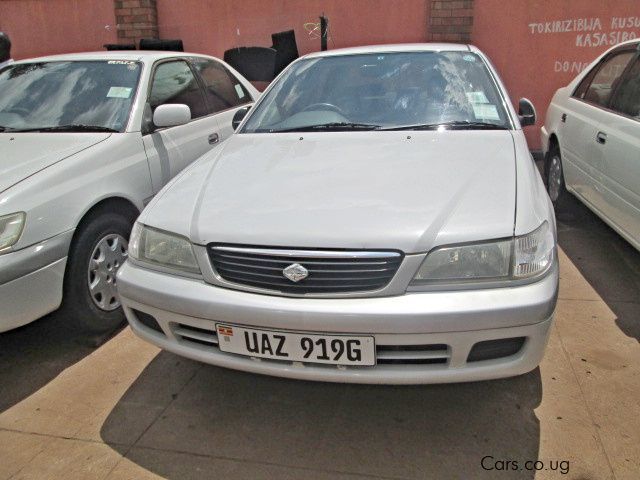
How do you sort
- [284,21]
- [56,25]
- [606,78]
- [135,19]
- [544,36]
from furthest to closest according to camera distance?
[56,25], [135,19], [284,21], [544,36], [606,78]

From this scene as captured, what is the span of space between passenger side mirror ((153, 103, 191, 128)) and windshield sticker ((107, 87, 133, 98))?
0.76ft

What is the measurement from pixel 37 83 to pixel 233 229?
8.14ft

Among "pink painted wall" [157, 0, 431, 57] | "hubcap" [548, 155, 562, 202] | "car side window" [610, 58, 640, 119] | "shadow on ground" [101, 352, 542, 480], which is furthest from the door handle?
"pink painted wall" [157, 0, 431, 57]

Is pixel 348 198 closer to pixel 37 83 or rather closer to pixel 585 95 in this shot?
pixel 37 83

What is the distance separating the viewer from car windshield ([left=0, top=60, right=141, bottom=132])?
3424mm

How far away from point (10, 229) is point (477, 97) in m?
2.47

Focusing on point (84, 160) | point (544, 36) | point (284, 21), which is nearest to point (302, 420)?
point (84, 160)

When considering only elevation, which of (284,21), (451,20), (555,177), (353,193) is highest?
(284,21)

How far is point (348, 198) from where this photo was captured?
86.0 inches

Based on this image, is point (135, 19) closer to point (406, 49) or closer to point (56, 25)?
point (56, 25)

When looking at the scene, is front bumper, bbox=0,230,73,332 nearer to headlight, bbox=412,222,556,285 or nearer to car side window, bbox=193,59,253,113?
headlight, bbox=412,222,556,285

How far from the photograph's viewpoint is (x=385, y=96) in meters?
3.12

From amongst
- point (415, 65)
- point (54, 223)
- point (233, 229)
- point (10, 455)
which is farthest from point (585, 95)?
point (10, 455)

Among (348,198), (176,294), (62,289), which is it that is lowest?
(62,289)
